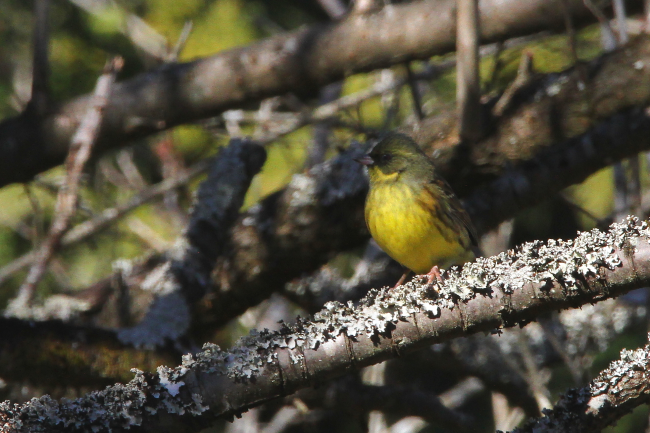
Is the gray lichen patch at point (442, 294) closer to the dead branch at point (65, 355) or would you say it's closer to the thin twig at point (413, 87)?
the dead branch at point (65, 355)

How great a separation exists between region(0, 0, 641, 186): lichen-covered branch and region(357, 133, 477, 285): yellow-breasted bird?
0.72 m

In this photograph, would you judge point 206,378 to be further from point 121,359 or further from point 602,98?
point 602,98

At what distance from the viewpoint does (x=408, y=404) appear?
167 inches

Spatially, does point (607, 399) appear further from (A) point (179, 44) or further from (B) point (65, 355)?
(A) point (179, 44)

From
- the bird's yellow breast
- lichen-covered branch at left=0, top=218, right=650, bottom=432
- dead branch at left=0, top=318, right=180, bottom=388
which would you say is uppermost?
the bird's yellow breast

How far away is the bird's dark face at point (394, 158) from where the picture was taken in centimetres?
402

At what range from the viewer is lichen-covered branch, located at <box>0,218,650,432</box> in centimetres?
191

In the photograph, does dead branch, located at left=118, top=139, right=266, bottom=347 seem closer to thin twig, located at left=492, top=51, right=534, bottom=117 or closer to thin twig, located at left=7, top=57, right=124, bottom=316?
thin twig, located at left=7, top=57, right=124, bottom=316

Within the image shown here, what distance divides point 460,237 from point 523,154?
61cm

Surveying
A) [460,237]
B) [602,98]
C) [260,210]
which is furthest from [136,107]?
[602,98]

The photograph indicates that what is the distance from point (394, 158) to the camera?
4055 mm

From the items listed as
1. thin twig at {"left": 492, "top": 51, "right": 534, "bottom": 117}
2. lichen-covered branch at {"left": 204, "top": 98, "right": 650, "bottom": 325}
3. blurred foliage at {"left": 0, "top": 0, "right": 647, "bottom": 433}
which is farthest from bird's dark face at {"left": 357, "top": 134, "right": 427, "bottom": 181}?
blurred foliage at {"left": 0, "top": 0, "right": 647, "bottom": 433}

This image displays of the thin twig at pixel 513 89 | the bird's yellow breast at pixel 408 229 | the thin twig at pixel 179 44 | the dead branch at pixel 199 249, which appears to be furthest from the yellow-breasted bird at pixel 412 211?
the thin twig at pixel 179 44

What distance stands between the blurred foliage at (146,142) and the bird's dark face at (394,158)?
1602 mm
